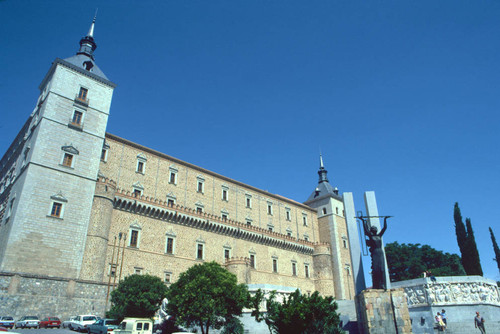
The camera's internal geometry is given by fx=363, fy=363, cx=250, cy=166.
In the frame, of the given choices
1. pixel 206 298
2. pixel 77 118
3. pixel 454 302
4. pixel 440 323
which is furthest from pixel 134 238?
pixel 454 302

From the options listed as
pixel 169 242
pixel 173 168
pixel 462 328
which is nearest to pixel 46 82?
pixel 173 168

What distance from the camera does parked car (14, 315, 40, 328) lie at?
19.2 m

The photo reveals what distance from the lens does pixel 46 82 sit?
30031 millimetres

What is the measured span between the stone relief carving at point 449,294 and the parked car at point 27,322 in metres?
19.8

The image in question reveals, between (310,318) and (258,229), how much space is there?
963 inches

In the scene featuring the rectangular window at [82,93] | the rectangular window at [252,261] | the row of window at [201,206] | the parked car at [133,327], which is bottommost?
the parked car at [133,327]

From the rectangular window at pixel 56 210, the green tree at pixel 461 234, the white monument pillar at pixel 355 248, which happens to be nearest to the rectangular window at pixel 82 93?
the rectangular window at pixel 56 210

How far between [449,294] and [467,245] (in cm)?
1643

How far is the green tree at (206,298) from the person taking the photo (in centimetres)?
1852

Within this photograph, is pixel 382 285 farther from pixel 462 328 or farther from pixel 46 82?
pixel 46 82

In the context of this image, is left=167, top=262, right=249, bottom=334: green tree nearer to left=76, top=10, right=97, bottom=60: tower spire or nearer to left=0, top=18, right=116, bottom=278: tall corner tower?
left=0, top=18, right=116, bottom=278: tall corner tower

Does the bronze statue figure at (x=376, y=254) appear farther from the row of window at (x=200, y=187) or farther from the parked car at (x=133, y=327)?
the row of window at (x=200, y=187)

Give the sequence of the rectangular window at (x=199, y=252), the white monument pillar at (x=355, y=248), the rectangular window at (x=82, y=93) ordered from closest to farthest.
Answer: the white monument pillar at (x=355, y=248)
the rectangular window at (x=82, y=93)
the rectangular window at (x=199, y=252)

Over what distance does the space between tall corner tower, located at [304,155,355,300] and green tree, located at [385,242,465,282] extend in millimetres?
12619
